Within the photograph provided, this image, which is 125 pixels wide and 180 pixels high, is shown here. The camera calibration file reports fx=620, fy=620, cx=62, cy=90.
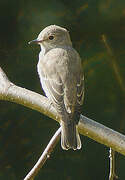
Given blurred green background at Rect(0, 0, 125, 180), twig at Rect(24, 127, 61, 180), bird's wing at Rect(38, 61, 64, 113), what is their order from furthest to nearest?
blurred green background at Rect(0, 0, 125, 180), bird's wing at Rect(38, 61, 64, 113), twig at Rect(24, 127, 61, 180)

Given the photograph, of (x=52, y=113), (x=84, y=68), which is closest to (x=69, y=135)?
(x=52, y=113)

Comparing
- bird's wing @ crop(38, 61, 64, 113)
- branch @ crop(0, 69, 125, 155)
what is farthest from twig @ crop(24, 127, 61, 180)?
bird's wing @ crop(38, 61, 64, 113)

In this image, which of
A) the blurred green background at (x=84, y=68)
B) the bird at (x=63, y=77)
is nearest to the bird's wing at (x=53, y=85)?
the bird at (x=63, y=77)

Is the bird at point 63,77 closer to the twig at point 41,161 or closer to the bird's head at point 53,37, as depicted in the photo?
the bird's head at point 53,37

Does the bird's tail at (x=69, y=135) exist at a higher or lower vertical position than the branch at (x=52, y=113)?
lower

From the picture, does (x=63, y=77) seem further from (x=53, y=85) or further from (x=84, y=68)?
(x=84, y=68)

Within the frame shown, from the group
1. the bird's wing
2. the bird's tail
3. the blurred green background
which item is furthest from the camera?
the blurred green background

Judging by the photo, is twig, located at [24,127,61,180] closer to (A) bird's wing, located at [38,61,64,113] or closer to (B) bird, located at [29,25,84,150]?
(B) bird, located at [29,25,84,150]
